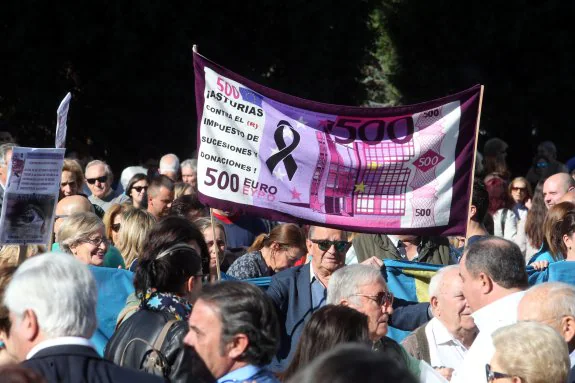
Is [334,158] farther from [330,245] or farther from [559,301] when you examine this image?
[559,301]

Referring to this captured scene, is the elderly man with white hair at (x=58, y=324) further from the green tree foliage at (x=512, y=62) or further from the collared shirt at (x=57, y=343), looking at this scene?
the green tree foliage at (x=512, y=62)

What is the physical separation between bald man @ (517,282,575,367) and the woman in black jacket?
1.50 meters

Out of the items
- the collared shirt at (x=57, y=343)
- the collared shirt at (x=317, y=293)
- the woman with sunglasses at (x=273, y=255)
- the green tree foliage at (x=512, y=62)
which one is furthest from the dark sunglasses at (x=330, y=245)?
the green tree foliage at (x=512, y=62)

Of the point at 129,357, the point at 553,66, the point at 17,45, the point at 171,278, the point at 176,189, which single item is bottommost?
the point at 129,357

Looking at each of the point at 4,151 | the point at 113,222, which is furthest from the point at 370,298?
the point at 4,151

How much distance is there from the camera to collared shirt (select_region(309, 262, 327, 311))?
22.9ft

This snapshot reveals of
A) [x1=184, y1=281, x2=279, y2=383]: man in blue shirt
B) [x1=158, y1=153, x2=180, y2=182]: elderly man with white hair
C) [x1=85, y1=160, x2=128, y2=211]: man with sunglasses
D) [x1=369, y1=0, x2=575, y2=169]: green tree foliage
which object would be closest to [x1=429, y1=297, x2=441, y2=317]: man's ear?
[x1=184, y1=281, x2=279, y2=383]: man in blue shirt

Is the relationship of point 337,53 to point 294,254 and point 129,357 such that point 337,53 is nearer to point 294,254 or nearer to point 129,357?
point 294,254

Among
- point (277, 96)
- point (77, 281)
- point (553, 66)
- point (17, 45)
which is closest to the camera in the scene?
point (77, 281)

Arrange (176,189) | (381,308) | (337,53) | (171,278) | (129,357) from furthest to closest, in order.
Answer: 1. (337,53)
2. (176,189)
3. (381,308)
4. (171,278)
5. (129,357)

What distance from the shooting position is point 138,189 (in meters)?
11.3

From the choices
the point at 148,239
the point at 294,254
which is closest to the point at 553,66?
the point at 294,254

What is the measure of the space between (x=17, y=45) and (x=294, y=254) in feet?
27.0

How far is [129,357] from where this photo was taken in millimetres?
4977
